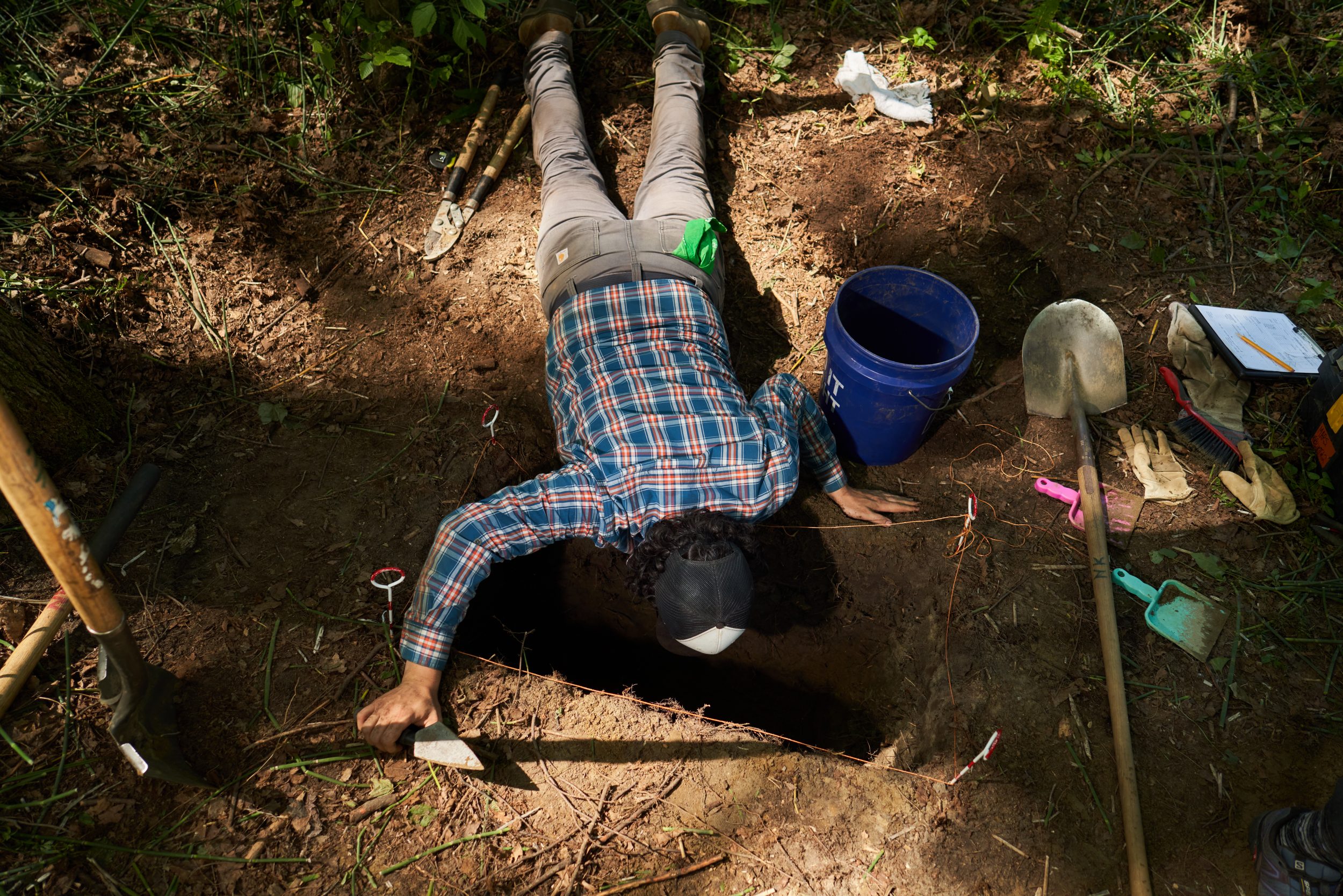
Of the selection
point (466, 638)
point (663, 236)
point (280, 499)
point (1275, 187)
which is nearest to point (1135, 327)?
point (1275, 187)

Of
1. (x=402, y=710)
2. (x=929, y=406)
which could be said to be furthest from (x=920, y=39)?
(x=402, y=710)

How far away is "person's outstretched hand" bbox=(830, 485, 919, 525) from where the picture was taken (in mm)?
3141

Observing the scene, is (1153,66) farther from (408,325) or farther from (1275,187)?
(408,325)

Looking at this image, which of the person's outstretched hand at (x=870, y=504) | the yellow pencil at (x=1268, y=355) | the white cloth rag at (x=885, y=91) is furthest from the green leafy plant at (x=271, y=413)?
the yellow pencil at (x=1268, y=355)

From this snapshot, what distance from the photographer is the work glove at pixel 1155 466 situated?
3.04m

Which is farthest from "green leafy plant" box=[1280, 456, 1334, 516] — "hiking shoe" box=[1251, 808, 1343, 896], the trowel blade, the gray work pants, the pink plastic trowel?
the trowel blade

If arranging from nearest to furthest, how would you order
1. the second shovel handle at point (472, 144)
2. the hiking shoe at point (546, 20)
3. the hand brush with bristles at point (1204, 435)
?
the hand brush with bristles at point (1204, 435), the second shovel handle at point (472, 144), the hiking shoe at point (546, 20)

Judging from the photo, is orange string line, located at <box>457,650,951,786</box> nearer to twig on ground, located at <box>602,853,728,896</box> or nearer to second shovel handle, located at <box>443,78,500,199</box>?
twig on ground, located at <box>602,853,728,896</box>

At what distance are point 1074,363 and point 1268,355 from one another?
895 millimetres

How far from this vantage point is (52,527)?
1637 mm

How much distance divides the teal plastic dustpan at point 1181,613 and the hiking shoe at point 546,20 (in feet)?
13.1

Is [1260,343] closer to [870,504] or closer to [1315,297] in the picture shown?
[1315,297]

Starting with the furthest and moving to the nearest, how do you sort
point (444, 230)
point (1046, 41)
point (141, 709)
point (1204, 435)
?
point (1046, 41) < point (444, 230) < point (1204, 435) < point (141, 709)

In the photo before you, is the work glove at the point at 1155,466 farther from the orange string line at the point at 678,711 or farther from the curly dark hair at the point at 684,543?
the curly dark hair at the point at 684,543
